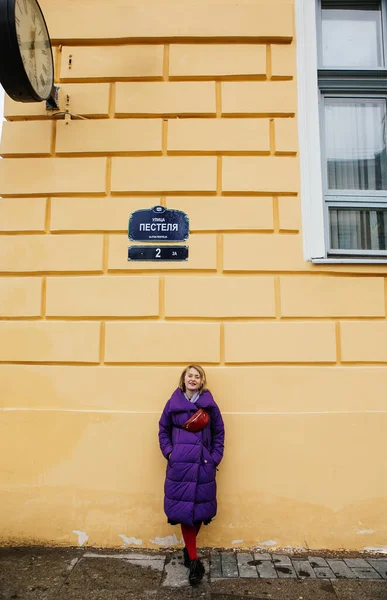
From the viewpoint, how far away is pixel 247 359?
11.6ft

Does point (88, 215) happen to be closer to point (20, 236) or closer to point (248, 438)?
point (20, 236)

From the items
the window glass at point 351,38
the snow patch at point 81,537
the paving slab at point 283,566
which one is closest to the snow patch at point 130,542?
the snow patch at point 81,537

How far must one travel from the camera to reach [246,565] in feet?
10.3

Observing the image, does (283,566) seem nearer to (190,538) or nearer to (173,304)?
(190,538)

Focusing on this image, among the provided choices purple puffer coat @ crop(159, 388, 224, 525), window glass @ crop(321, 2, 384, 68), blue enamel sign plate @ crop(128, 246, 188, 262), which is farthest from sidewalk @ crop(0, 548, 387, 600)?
window glass @ crop(321, 2, 384, 68)

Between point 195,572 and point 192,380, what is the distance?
131 centimetres

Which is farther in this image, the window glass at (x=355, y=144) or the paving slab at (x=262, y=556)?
the window glass at (x=355, y=144)

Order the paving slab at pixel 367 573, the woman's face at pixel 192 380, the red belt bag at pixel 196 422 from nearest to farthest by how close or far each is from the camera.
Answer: the paving slab at pixel 367 573, the red belt bag at pixel 196 422, the woman's face at pixel 192 380

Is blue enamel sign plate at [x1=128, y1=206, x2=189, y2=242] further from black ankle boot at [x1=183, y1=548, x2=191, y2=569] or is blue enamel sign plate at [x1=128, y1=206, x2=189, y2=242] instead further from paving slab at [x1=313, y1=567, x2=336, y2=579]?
paving slab at [x1=313, y1=567, x2=336, y2=579]

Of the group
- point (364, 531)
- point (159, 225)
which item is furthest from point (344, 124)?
point (364, 531)

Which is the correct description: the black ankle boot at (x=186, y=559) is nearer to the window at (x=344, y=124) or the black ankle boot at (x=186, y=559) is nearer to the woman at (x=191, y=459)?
the woman at (x=191, y=459)

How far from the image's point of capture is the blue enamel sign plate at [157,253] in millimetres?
3625

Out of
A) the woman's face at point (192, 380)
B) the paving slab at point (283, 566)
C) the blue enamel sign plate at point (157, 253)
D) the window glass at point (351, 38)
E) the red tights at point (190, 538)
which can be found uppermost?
the window glass at point (351, 38)

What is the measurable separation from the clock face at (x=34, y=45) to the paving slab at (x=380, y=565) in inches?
176
